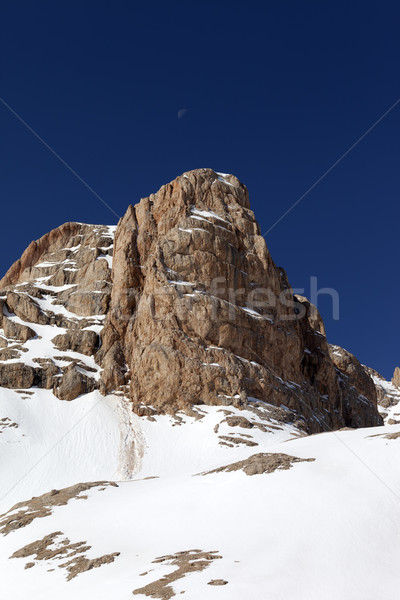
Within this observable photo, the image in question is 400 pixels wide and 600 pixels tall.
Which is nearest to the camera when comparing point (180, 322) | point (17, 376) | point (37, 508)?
point (37, 508)

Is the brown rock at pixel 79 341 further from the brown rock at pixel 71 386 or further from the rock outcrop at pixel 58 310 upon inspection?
the brown rock at pixel 71 386

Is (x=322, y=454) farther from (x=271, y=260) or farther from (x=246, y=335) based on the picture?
(x=271, y=260)

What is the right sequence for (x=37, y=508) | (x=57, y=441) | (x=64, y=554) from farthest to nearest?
(x=57, y=441)
(x=37, y=508)
(x=64, y=554)

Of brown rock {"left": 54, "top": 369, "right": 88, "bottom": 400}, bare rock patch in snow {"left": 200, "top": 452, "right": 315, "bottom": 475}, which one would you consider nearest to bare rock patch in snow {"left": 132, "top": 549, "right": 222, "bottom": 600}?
bare rock patch in snow {"left": 200, "top": 452, "right": 315, "bottom": 475}

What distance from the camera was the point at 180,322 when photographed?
7544 centimetres

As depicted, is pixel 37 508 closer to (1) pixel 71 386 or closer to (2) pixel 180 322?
(1) pixel 71 386

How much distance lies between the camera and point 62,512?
27828 mm

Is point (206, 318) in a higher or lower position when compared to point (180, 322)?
higher

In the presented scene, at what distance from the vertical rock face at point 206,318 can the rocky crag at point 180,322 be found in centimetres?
19

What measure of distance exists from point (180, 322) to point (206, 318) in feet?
13.5

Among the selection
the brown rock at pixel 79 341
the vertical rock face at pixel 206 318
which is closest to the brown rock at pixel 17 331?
the brown rock at pixel 79 341

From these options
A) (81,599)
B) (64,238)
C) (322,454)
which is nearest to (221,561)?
(81,599)

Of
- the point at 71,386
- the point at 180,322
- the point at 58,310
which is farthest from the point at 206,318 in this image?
the point at 58,310

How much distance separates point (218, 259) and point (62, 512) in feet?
189
